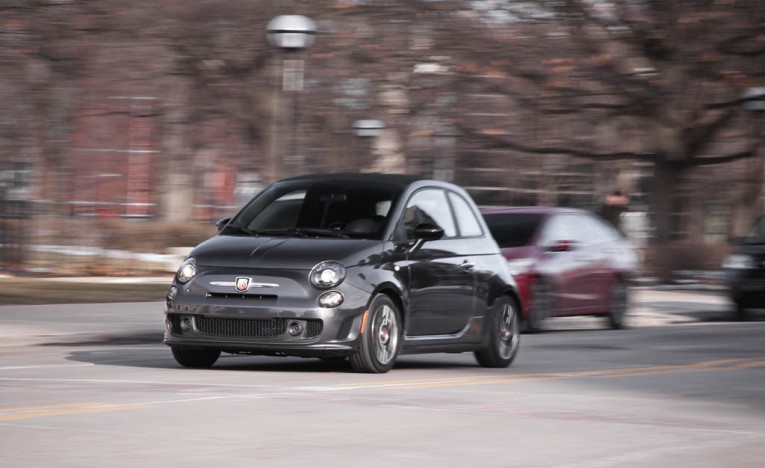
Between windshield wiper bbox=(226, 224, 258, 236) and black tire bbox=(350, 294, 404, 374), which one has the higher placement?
windshield wiper bbox=(226, 224, 258, 236)

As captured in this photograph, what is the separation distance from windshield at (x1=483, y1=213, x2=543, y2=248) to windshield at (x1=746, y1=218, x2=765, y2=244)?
20.1 feet

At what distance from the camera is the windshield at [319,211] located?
42.3 feet

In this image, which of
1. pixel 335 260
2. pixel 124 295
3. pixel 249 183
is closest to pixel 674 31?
pixel 249 183

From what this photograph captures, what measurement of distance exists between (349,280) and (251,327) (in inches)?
30.8

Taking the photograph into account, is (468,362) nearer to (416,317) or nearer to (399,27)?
(416,317)

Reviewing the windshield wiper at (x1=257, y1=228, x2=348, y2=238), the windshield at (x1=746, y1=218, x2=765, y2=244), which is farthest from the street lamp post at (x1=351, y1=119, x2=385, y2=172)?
the windshield wiper at (x1=257, y1=228, x2=348, y2=238)

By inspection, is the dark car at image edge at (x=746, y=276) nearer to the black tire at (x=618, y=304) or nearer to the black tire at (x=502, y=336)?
the black tire at (x=618, y=304)

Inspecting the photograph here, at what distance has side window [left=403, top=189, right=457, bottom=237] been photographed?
13281 mm

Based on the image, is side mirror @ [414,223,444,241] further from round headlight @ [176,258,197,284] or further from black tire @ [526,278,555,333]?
black tire @ [526,278,555,333]

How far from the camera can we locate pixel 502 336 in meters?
14.2

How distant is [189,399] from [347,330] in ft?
7.17

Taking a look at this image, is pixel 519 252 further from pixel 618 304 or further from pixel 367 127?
pixel 367 127

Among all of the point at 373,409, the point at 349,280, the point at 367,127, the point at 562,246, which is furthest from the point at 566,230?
the point at 367,127

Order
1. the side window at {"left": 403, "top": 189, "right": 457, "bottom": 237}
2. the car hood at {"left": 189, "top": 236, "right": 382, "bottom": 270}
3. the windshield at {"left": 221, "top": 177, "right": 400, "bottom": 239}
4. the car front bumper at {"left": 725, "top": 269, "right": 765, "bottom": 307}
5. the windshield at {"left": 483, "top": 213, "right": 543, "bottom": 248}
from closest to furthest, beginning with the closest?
1. the car hood at {"left": 189, "top": 236, "right": 382, "bottom": 270}
2. the windshield at {"left": 221, "top": 177, "right": 400, "bottom": 239}
3. the side window at {"left": 403, "top": 189, "right": 457, "bottom": 237}
4. the windshield at {"left": 483, "top": 213, "right": 543, "bottom": 248}
5. the car front bumper at {"left": 725, "top": 269, "right": 765, "bottom": 307}
